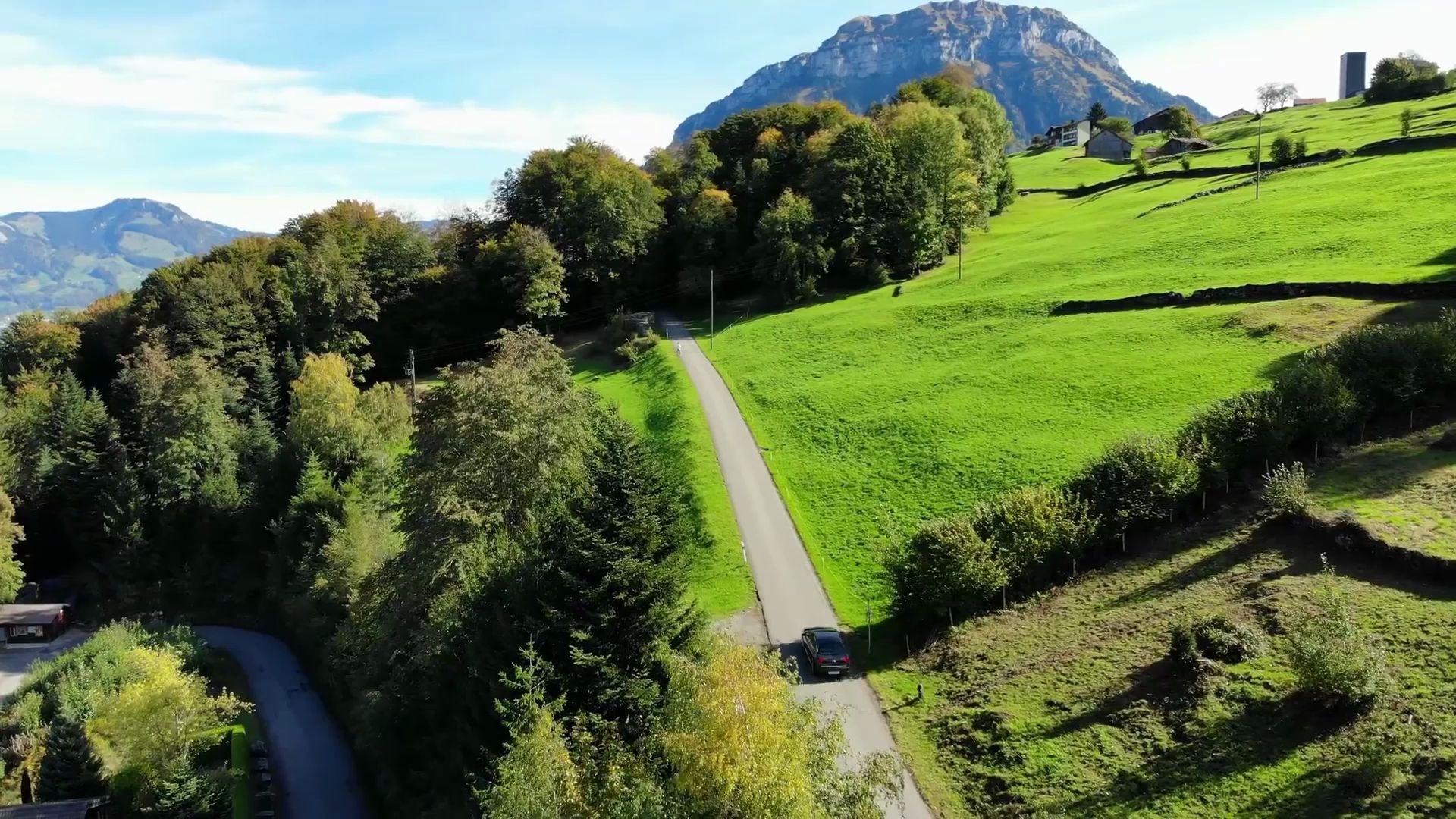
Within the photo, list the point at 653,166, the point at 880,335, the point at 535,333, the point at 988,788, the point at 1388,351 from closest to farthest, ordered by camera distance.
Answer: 1. the point at 988,788
2. the point at 1388,351
3. the point at 535,333
4. the point at 880,335
5. the point at 653,166

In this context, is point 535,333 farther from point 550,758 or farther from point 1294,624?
point 1294,624

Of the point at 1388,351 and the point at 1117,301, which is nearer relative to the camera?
the point at 1388,351

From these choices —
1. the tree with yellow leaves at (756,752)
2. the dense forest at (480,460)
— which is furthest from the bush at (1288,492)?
the tree with yellow leaves at (756,752)

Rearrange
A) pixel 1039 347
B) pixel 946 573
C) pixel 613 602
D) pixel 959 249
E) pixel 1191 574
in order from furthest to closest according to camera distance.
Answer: pixel 959 249, pixel 1039 347, pixel 946 573, pixel 1191 574, pixel 613 602

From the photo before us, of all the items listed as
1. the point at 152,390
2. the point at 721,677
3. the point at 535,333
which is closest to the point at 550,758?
the point at 721,677

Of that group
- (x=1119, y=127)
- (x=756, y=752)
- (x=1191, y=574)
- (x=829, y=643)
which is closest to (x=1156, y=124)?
(x=1119, y=127)

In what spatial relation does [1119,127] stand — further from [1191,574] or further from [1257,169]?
[1191,574]
